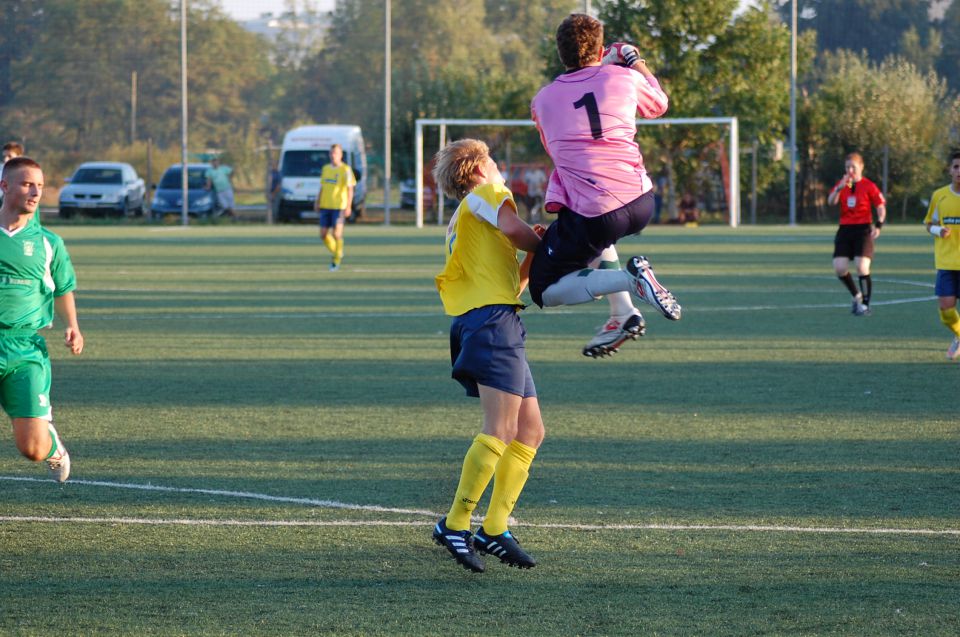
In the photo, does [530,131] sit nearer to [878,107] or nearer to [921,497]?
[878,107]

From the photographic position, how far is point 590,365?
11.9 meters

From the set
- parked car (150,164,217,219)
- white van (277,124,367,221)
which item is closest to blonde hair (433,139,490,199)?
white van (277,124,367,221)

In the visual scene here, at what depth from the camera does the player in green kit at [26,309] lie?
5883 millimetres

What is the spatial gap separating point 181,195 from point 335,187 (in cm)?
2279

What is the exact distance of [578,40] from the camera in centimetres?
602

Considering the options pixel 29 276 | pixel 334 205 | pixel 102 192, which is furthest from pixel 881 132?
pixel 29 276

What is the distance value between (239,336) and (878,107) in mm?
37568

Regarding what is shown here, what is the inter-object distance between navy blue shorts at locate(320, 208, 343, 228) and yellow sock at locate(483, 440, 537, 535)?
713 inches

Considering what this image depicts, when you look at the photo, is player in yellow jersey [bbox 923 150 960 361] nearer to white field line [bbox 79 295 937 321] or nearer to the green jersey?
white field line [bbox 79 295 937 321]

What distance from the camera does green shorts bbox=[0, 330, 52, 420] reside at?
19.2ft

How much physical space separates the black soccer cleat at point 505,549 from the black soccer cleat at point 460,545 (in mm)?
59

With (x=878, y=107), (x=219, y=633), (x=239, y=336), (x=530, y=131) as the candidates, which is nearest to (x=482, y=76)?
(x=530, y=131)

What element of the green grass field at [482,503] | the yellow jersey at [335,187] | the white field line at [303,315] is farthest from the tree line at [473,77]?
the green grass field at [482,503]

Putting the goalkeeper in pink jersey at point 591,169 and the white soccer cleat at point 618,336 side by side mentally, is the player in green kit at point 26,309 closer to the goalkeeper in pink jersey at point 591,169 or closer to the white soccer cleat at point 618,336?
the goalkeeper in pink jersey at point 591,169
